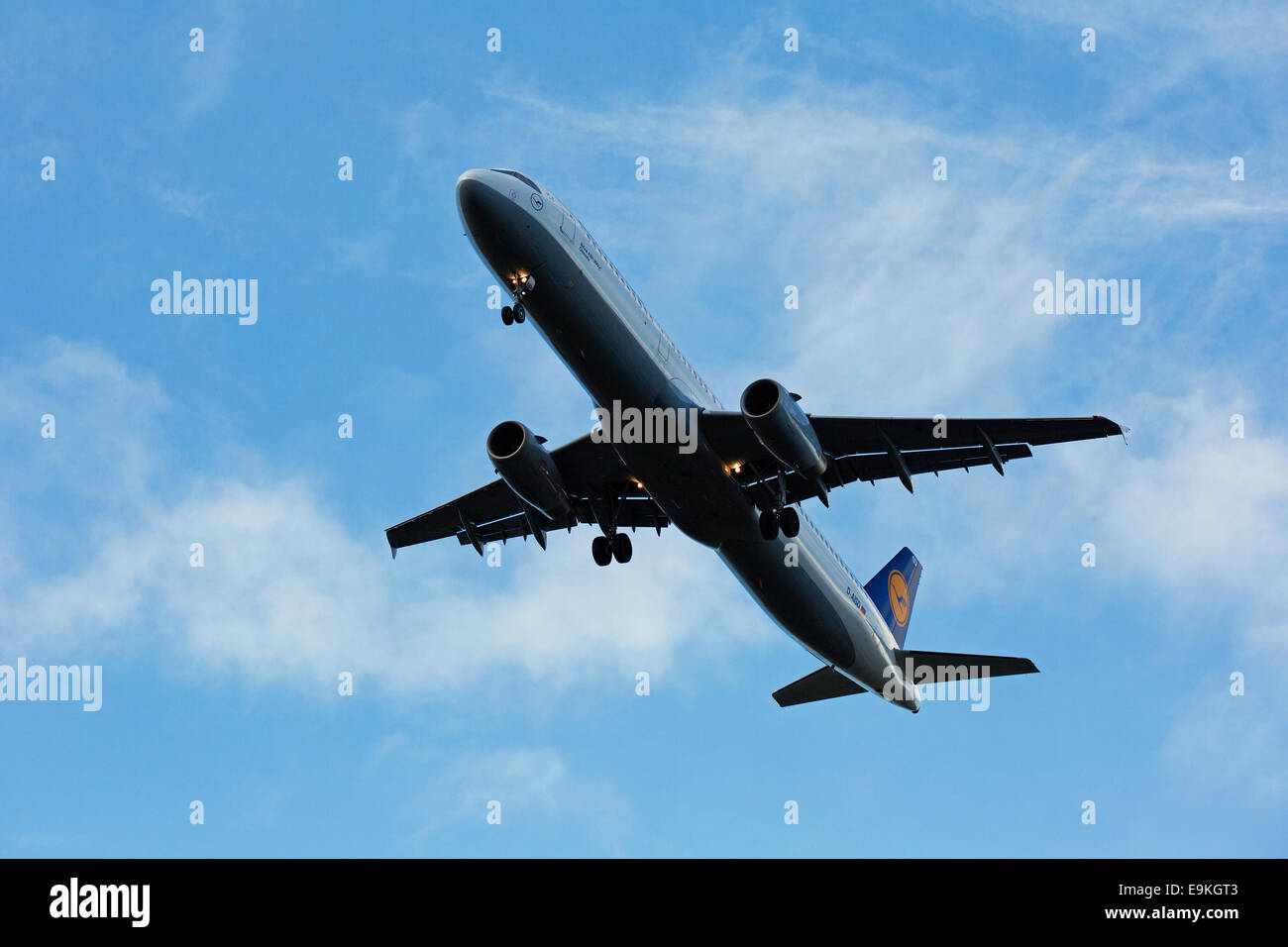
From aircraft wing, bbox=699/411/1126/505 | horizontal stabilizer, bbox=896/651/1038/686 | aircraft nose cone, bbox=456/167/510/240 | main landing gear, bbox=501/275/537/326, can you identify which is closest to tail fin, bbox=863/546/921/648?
horizontal stabilizer, bbox=896/651/1038/686

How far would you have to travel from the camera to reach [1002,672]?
131 feet

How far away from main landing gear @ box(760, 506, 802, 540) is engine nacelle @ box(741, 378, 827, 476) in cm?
227

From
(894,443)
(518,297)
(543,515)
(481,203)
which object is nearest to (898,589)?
(894,443)

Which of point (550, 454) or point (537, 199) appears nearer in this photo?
point (537, 199)

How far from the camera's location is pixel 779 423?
29234mm

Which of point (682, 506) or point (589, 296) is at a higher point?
point (589, 296)

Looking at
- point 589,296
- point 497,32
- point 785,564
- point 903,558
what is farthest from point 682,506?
point 903,558

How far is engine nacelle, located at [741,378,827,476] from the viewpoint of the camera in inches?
1152

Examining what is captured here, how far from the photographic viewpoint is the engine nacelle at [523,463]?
1262 inches

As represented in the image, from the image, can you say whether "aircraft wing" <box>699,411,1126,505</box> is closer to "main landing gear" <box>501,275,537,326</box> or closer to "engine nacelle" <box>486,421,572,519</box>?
"engine nacelle" <box>486,421,572,519</box>

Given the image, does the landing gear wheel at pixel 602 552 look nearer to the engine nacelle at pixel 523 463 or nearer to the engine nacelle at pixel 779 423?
the engine nacelle at pixel 523 463

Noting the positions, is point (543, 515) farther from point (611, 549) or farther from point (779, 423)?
point (779, 423)
